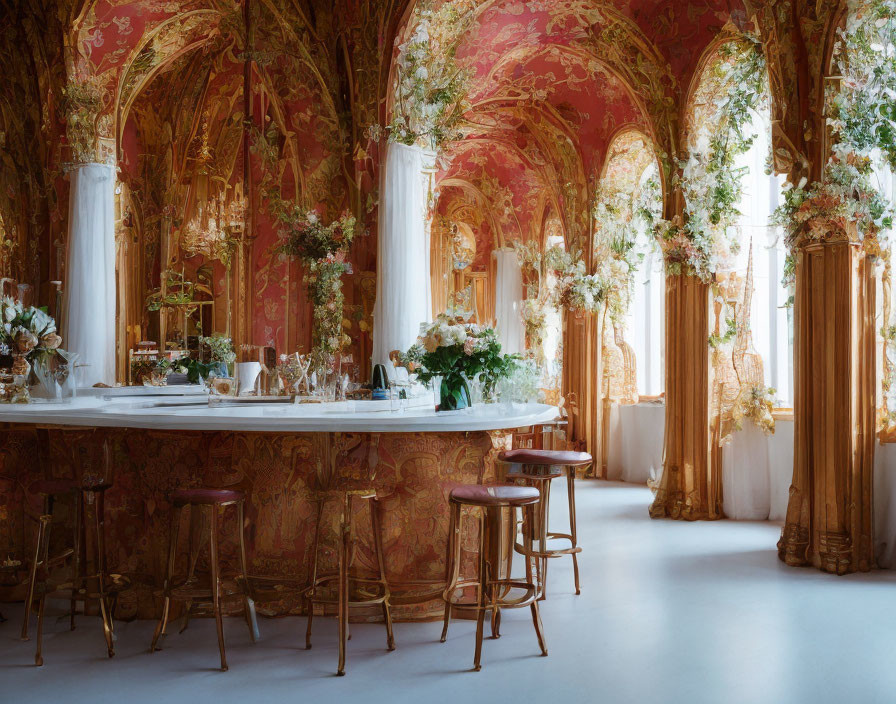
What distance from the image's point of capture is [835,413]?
6098mm

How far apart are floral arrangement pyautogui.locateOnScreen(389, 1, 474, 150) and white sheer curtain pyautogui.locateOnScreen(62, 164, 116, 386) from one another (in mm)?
3330

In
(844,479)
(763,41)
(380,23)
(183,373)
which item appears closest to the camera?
(844,479)

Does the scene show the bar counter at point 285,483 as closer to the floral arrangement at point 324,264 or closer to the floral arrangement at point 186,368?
the floral arrangement at point 324,264

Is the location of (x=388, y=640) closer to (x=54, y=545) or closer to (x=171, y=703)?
(x=171, y=703)

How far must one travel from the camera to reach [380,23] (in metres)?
7.00

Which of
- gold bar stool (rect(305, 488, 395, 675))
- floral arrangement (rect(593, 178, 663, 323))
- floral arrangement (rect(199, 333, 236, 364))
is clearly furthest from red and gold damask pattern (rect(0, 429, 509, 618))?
floral arrangement (rect(593, 178, 663, 323))

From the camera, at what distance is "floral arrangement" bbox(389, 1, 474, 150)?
7.05 m

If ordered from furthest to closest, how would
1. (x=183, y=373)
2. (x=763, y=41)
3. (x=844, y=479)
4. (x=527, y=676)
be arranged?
1. (x=183, y=373)
2. (x=763, y=41)
3. (x=844, y=479)
4. (x=527, y=676)

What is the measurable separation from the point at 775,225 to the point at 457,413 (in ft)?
11.6

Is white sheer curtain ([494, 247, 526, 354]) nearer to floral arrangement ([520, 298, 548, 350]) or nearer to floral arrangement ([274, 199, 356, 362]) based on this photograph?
floral arrangement ([520, 298, 548, 350])

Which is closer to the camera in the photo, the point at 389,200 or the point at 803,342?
the point at 803,342

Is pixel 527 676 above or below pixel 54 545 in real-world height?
below

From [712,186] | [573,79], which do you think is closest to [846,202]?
[712,186]

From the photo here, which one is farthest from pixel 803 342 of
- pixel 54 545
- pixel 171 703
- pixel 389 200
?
pixel 54 545
